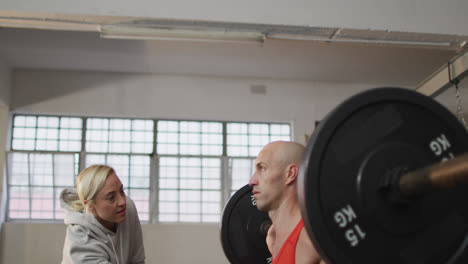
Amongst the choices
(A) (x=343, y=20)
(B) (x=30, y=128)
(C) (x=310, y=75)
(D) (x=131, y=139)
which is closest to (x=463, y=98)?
(C) (x=310, y=75)

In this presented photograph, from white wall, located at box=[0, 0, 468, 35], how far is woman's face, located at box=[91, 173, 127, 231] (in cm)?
185

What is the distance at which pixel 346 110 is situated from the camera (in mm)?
1003

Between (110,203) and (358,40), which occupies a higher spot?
(358,40)

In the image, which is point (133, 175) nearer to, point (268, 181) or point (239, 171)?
point (239, 171)

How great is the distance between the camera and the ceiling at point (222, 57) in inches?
254

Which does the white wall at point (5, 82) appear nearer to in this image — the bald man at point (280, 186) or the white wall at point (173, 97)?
the white wall at point (173, 97)

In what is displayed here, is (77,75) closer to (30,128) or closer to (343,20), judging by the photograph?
(30,128)

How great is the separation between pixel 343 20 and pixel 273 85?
13.1 ft

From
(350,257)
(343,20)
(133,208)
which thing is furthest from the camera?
(343,20)

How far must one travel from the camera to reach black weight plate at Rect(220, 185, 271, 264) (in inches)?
108

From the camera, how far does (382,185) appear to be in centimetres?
98

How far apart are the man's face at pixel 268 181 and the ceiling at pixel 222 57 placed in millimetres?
4530

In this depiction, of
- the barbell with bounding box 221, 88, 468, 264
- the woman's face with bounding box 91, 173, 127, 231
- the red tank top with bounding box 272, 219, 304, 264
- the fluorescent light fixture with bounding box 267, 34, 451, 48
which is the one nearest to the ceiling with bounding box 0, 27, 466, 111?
the fluorescent light fixture with bounding box 267, 34, 451, 48

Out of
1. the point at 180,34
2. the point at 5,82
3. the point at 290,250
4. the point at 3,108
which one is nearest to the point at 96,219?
the point at 290,250
